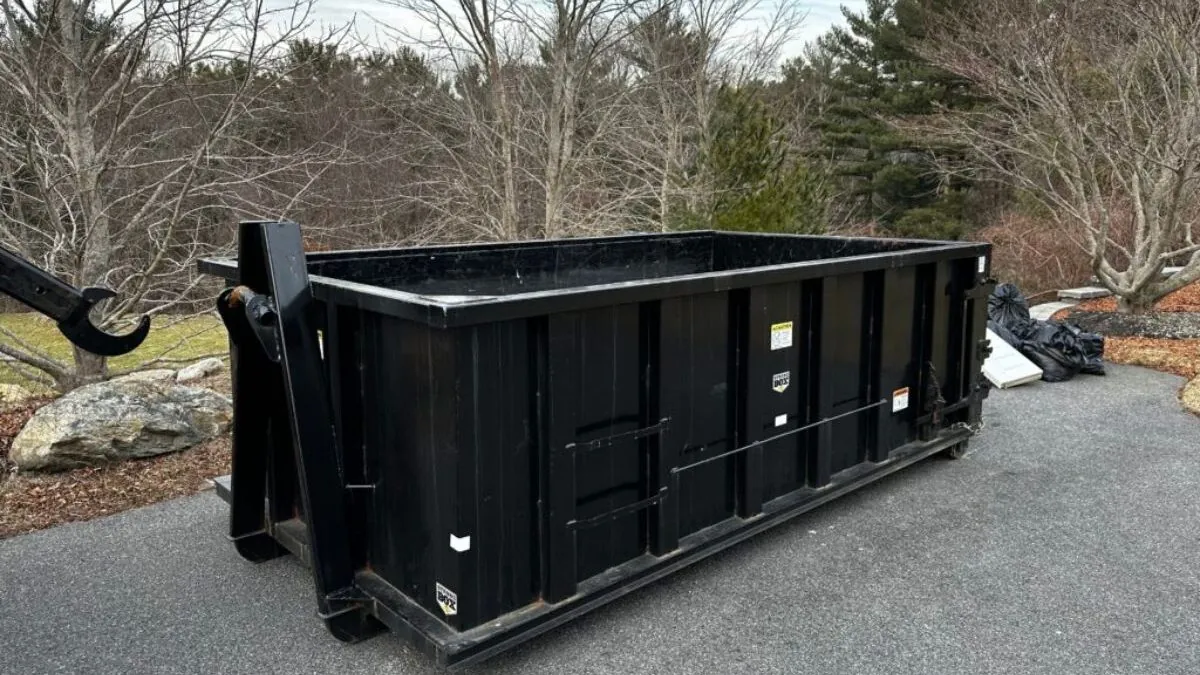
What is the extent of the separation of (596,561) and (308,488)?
1046mm

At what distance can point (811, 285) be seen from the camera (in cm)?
377

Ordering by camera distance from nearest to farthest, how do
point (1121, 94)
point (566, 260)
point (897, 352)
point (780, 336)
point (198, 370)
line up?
point (780, 336)
point (897, 352)
point (566, 260)
point (198, 370)
point (1121, 94)

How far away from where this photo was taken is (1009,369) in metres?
6.85

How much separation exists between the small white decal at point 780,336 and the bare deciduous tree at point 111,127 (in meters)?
4.08

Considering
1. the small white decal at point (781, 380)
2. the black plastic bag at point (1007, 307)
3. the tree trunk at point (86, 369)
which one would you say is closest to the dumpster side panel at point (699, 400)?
the small white decal at point (781, 380)

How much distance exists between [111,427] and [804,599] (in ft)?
12.7

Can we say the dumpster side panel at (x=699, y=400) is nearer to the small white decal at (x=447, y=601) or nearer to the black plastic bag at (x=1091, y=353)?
the small white decal at (x=447, y=601)

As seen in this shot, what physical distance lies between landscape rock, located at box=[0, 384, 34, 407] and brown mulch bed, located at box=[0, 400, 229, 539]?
1.76 metres

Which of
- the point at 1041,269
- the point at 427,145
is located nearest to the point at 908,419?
the point at 427,145

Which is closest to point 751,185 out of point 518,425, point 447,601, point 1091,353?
point 1091,353

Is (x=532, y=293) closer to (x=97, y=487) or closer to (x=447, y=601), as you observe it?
(x=447, y=601)

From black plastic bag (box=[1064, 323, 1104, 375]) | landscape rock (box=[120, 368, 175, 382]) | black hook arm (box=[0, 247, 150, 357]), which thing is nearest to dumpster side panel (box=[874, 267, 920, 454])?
black hook arm (box=[0, 247, 150, 357])

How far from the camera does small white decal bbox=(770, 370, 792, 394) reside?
3.66 meters

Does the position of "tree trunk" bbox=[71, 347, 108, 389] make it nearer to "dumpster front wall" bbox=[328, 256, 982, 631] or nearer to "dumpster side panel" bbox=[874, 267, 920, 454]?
"dumpster front wall" bbox=[328, 256, 982, 631]
